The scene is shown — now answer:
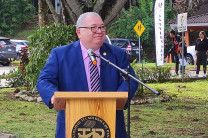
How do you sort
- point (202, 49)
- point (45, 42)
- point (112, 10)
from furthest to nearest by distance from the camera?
point (202, 49) → point (45, 42) → point (112, 10)

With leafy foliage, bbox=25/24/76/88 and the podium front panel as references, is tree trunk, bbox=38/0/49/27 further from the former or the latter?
the podium front panel

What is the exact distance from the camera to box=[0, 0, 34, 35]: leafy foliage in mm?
55219

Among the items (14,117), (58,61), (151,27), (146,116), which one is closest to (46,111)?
(14,117)

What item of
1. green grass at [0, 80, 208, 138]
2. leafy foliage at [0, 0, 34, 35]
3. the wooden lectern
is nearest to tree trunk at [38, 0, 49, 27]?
green grass at [0, 80, 208, 138]

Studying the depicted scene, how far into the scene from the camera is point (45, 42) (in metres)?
12.1

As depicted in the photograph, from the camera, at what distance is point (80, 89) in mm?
4383

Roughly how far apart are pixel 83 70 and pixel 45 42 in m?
7.83

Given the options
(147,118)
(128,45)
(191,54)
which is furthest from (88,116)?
(128,45)

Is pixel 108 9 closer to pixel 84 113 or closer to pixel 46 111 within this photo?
pixel 46 111

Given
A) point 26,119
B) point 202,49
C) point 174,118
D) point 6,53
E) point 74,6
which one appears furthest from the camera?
point 6,53

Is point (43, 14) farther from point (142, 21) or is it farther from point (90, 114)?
point (142, 21)

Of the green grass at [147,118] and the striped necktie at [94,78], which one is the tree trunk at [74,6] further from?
the striped necktie at [94,78]

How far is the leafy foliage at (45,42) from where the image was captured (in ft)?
39.1

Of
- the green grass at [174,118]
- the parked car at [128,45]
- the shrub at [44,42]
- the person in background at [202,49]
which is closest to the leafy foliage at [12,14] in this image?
the parked car at [128,45]
